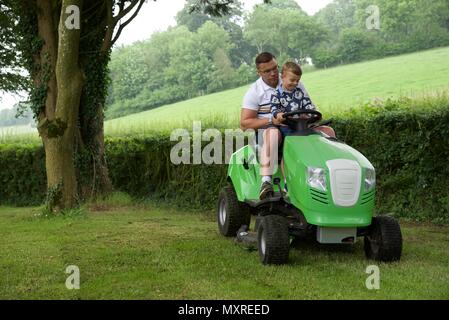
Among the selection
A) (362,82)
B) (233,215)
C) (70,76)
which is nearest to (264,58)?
(233,215)

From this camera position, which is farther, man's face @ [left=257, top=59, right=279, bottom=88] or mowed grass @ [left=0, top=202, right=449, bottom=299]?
man's face @ [left=257, top=59, right=279, bottom=88]

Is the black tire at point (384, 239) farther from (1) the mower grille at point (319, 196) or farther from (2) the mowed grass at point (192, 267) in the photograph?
(1) the mower grille at point (319, 196)

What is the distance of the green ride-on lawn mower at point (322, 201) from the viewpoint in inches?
218

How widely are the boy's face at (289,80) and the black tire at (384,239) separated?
1550mm

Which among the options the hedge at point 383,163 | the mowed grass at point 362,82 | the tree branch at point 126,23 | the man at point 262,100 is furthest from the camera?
the mowed grass at point 362,82

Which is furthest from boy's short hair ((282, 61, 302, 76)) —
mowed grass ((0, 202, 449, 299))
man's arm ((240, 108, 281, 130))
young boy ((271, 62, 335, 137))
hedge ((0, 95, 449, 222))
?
hedge ((0, 95, 449, 222))

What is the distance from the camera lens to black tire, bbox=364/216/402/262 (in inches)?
224

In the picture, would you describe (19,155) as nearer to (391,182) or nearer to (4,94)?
(4,94)

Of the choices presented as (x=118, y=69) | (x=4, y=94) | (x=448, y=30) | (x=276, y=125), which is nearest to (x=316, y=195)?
(x=276, y=125)

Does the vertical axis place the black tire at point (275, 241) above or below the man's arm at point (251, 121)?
below

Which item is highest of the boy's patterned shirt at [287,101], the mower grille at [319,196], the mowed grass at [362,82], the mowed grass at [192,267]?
the mowed grass at [362,82]

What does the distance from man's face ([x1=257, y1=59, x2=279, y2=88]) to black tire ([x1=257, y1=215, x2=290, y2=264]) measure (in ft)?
5.43

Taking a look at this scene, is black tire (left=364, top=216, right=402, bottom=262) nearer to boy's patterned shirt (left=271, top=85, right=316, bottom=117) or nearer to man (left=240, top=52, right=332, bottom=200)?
man (left=240, top=52, right=332, bottom=200)

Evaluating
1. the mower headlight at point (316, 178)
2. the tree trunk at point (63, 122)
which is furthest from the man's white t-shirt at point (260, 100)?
the tree trunk at point (63, 122)
